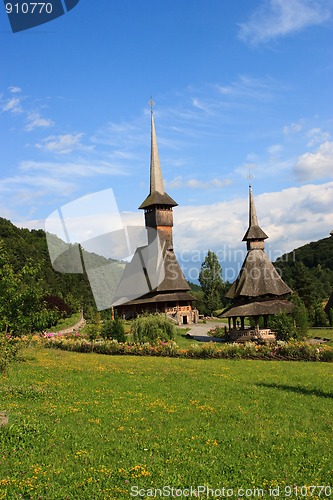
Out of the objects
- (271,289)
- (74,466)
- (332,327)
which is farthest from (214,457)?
(332,327)

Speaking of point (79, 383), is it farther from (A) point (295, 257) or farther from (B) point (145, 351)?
(A) point (295, 257)

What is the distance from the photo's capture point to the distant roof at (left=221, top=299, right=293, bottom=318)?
31.0 m

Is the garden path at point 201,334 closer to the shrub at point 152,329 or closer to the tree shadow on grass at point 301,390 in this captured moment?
the shrub at point 152,329

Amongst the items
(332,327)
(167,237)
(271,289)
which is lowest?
(332,327)

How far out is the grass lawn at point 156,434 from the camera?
6605mm

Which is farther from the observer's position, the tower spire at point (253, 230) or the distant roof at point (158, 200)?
the distant roof at point (158, 200)

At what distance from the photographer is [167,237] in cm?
5075

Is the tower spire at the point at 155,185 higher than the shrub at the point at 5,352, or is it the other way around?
the tower spire at the point at 155,185

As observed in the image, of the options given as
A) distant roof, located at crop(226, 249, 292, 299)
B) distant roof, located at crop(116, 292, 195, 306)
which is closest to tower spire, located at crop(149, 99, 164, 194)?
distant roof, located at crop(116, 292, 195, 306)

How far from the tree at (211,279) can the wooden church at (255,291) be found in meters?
30.7

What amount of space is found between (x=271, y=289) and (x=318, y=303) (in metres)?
17.6

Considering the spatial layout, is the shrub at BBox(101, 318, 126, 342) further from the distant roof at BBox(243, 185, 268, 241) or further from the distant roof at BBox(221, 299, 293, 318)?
the distant roof at BBox(243, 185, 268, 241)

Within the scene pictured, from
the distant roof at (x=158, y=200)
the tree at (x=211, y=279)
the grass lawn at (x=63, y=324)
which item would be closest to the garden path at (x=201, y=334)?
the grass lawn at (x=63, y=324)

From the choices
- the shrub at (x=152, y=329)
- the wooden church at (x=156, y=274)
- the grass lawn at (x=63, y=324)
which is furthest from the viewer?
the wooden church at (x=156, y=274)
